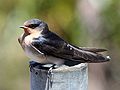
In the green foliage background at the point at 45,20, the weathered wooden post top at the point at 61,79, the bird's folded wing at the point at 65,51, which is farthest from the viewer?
the green foliage background at the point at 45,20

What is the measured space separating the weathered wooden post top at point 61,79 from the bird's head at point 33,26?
2.43 ft

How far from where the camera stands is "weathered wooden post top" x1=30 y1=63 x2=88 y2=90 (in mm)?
2725

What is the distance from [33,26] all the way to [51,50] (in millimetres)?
280

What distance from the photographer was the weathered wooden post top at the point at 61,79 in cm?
272

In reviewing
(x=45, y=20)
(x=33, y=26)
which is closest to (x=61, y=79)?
(x=33, y=26)

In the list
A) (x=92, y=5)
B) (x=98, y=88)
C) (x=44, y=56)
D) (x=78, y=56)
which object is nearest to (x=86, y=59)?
(x=78, y=56)

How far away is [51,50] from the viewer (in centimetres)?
335

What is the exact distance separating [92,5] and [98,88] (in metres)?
1.22

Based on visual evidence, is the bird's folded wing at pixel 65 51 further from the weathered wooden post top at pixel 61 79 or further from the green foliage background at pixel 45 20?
the green foliage background at pixel 45 20

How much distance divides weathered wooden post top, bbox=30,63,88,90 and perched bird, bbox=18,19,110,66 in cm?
34

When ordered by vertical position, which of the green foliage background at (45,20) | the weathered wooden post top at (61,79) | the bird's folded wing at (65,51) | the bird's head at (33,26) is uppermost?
the green foliage background at (45,20)

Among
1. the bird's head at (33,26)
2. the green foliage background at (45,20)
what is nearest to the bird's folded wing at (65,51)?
the bird's head at (33,26)

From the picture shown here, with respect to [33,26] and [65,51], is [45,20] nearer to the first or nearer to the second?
[33,26]

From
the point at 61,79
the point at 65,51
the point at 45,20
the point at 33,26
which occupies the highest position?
A: the point at 45,20
